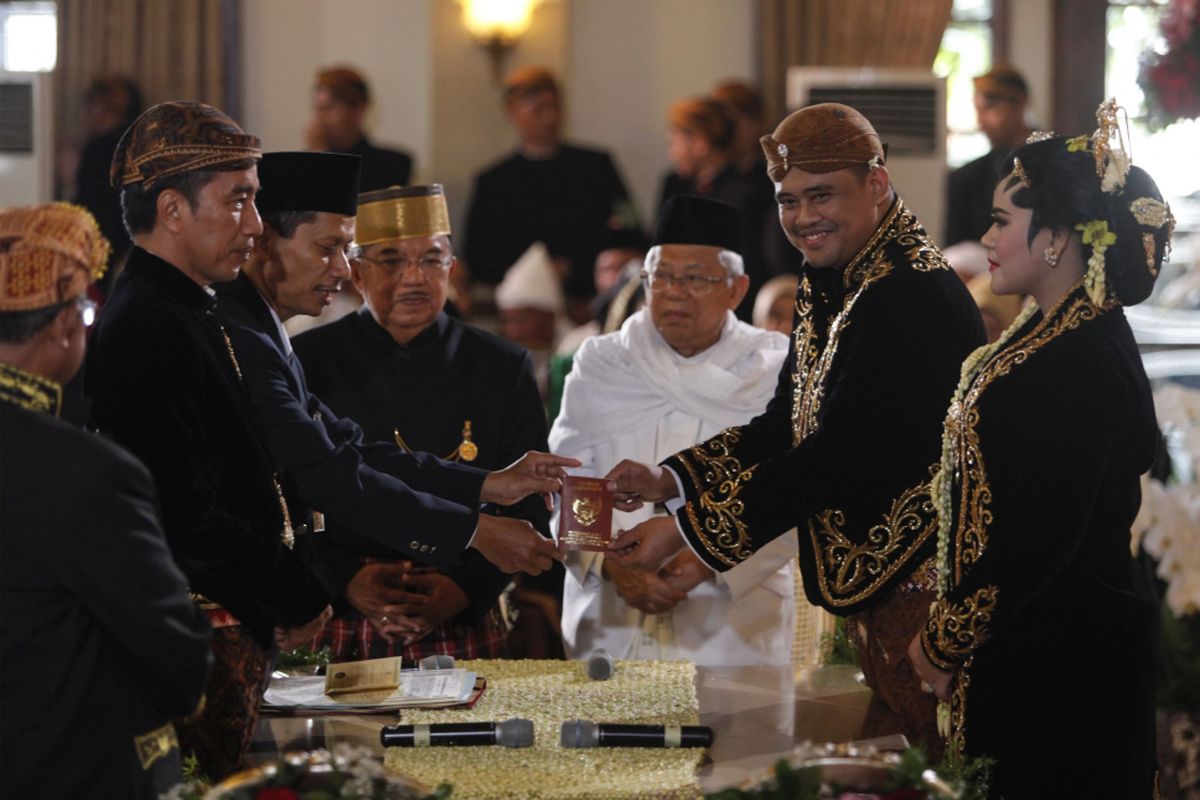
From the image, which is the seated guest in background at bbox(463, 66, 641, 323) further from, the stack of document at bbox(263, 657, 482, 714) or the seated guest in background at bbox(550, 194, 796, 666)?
the stack of document at bbox(263, 657, 482, 714)

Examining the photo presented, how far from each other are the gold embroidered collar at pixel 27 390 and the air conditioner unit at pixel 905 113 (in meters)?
6.70

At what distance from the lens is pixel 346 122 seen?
7.68 meters

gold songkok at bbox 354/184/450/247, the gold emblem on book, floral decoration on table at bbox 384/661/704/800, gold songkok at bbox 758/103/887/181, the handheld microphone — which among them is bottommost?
floral decoration on table at bbox 384/661/704/800

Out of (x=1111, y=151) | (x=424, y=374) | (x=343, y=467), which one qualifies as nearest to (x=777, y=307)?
(x=424, y=374)

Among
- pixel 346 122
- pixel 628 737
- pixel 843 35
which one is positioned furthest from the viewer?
pixel 843 35

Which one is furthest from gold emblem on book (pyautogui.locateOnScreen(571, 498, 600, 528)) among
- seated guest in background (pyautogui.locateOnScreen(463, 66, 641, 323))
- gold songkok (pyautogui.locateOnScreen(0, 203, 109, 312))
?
seated guest in background (pyautogui.locateOnScreen(463, 66, 641, 323))

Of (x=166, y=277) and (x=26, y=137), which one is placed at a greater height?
(x=26, y=137)

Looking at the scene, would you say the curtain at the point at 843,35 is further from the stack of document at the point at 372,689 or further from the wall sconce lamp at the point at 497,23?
the stack of document at the point at 372,689

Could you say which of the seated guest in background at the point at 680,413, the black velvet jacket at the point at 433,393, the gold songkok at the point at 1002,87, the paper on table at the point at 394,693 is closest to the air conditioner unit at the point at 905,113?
the gold songkok at the point at 1002,87

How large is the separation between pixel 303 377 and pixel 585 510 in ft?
2.07

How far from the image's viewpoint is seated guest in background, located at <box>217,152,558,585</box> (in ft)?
10.4

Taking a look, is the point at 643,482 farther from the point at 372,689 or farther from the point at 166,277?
the point at 166,277

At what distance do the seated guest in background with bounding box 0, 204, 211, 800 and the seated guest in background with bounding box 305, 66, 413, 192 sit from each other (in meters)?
5.32

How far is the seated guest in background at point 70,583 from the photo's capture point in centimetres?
217
